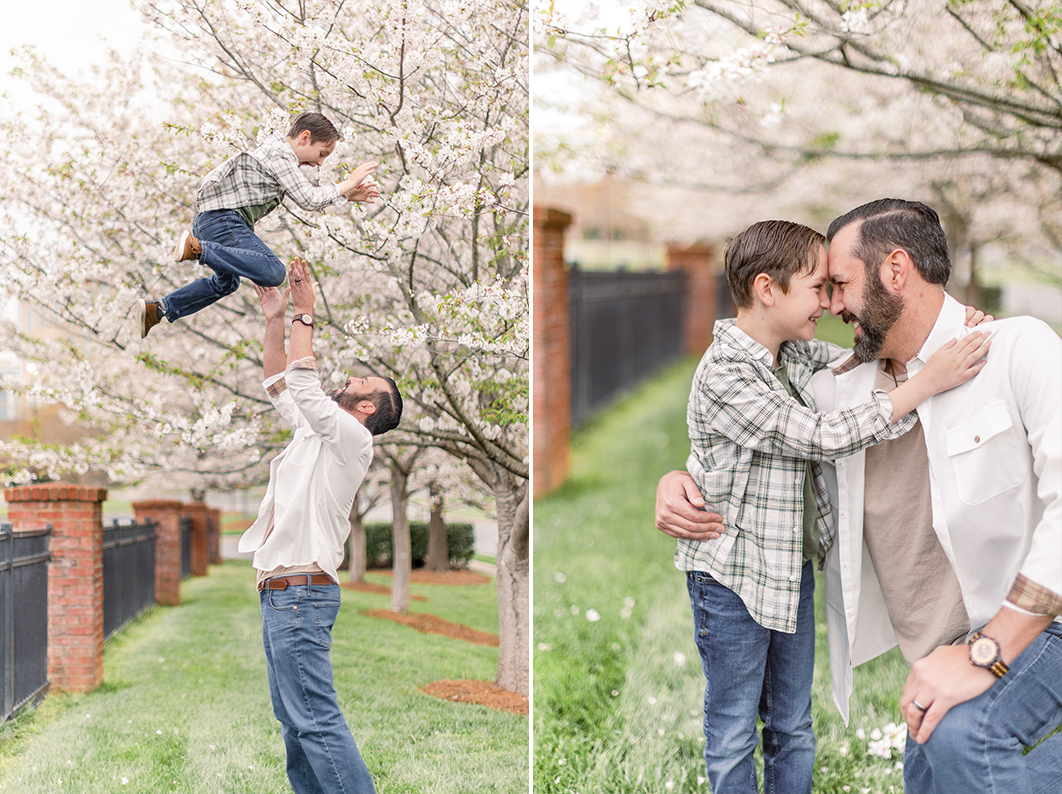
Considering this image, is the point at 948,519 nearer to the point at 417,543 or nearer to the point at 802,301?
the point at 802,301

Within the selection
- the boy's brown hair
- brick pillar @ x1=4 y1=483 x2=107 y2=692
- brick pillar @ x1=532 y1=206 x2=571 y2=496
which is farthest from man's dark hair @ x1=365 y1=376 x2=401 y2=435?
brick pillar @ x1=532 y1=206 x2=571 y2=496

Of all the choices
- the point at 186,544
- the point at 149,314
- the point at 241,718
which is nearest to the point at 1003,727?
the point at 241,718

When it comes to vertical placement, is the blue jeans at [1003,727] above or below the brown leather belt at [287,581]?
below

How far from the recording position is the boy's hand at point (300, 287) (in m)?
2.63

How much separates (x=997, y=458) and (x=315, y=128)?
225 cm

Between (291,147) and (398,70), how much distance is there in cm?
52

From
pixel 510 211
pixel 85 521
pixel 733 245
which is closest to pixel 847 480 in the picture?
pixel 733 245

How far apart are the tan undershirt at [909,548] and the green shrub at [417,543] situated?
1595 mm

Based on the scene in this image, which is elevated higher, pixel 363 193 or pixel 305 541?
pixel 363 193

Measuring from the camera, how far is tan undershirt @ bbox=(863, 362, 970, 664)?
7.38ft

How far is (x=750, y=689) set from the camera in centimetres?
239

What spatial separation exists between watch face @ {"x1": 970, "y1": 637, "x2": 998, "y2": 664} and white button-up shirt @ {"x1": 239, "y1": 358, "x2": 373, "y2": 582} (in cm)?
182

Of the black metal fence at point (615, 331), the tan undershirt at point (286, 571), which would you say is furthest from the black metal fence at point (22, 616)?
the black metal fence at point (615, 331)

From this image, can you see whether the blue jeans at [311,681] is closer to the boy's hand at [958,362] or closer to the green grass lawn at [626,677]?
A: the green grass lawn at [626,677]
